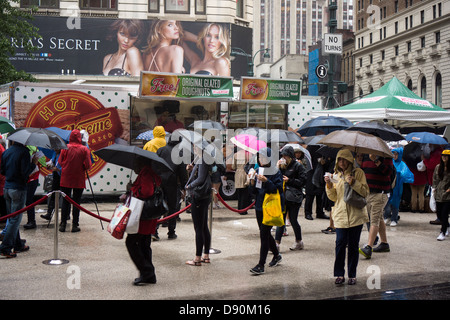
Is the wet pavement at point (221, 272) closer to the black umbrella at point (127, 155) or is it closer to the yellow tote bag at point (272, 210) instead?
the yellow tote bag at point (272, 210)

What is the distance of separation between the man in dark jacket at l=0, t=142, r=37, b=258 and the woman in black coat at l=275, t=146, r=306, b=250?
4.00 metres

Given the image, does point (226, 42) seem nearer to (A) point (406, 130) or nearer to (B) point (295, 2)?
(A) point (406, 130)

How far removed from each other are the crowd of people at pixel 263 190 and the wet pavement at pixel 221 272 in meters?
0.26

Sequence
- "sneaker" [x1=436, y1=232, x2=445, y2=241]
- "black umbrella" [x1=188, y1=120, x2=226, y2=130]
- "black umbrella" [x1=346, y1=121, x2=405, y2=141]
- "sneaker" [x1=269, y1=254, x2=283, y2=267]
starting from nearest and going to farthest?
"sneaker" [x1=269, y1=254, x2=283, y2=267], "black umbrella" [x1=346, y1=121, x2=405, y2=141], "sneaker" [x1=436, y1=232, x2=445, y2=241], "black umbrella" [x1=188, y1=120, x2=226, y2=130]

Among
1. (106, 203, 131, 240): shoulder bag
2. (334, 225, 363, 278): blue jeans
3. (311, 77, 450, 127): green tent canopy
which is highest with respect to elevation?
(311, 77, 450, 127): green tent canopy

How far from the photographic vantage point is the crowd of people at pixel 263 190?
674cm

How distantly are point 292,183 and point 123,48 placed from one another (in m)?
22.2

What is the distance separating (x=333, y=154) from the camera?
890 centimetres

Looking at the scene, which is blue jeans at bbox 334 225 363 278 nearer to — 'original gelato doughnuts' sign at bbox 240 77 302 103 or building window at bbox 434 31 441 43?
'original gelato doughnuts' sign at bbox 240 77 302 103

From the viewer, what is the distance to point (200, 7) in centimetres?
3062

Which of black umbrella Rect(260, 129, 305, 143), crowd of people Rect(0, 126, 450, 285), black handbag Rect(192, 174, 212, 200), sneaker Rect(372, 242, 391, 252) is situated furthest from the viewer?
black umbrella Rect(260, 129, 305, 143)

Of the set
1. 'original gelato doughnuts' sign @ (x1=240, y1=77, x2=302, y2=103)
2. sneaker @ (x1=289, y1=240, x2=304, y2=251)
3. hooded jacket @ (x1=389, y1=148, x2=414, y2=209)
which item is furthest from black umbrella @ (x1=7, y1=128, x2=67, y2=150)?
hooded jacket @ (x1=389, y1=148, x2=414, y2=209)

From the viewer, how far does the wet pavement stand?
6191 mm

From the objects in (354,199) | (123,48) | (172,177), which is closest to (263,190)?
(354,199)
